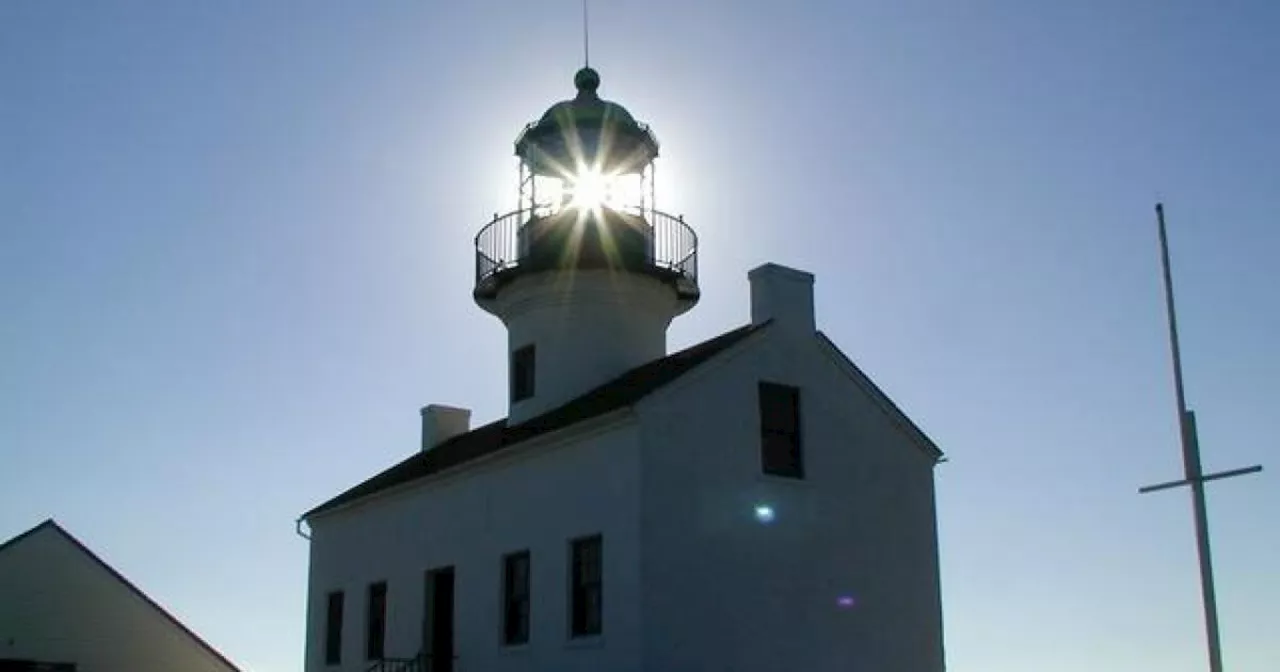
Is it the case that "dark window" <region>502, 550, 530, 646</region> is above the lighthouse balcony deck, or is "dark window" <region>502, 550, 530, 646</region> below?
below

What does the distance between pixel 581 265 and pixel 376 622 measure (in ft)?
24.0

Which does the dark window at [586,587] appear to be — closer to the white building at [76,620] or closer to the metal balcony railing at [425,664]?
the metal balcony railing at [425,664]

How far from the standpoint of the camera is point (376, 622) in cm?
2750

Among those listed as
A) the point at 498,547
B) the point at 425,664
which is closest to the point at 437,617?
the point at 425,664

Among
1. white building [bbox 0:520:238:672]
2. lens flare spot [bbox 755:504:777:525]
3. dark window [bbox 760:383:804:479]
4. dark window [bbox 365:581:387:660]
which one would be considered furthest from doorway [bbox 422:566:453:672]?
white building [bbox 0:520:238:672]

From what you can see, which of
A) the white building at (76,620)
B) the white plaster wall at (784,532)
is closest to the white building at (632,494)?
the white plaster wall at (784,532)

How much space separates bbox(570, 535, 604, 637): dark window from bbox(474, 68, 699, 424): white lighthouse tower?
15.7ft

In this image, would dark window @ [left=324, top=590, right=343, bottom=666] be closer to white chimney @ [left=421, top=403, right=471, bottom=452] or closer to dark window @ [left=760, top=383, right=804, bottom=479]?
white chimney @ [left=421, top=403, right=471, bottom=452]

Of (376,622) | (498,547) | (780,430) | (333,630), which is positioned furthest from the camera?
(333,630)

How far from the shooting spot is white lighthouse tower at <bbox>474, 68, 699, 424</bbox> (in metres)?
26.4

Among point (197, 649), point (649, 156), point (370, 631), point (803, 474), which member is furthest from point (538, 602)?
point (197, 649)

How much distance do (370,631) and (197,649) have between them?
6.87m

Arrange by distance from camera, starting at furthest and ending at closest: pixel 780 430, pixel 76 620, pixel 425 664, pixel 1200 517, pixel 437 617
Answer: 1. pixel 76 620
2. pixel 437 617
3. pixel 425 664
4. pixel 780 430
5. pixel 1200 517

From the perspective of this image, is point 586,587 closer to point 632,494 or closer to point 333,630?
point 632,494
